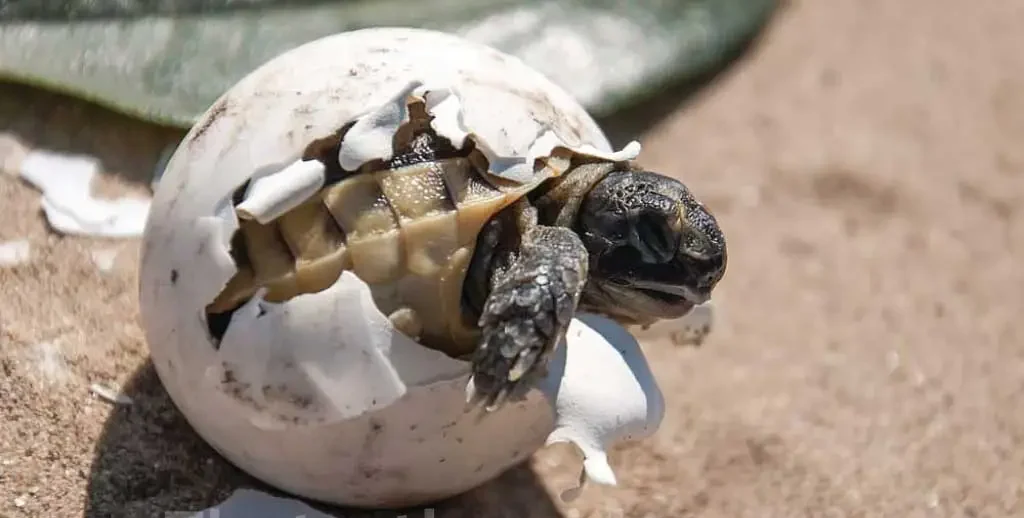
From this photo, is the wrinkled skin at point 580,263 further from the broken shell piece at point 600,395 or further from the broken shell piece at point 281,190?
the broken shell piece at point 281,190

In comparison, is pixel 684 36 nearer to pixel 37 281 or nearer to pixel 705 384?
pixel 705 384

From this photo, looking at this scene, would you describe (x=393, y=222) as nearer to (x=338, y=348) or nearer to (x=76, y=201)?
(x=338, y=348)

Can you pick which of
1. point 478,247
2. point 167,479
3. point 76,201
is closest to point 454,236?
point 478,247

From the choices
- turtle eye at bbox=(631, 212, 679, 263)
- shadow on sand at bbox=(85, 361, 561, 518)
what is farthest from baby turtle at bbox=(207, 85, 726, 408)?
shadow on sand at bbox=(85, 361, 561, 518)

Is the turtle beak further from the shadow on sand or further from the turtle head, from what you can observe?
the shadow on sand

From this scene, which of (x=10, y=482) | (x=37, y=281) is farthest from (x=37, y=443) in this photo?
(x=37, y=281)
